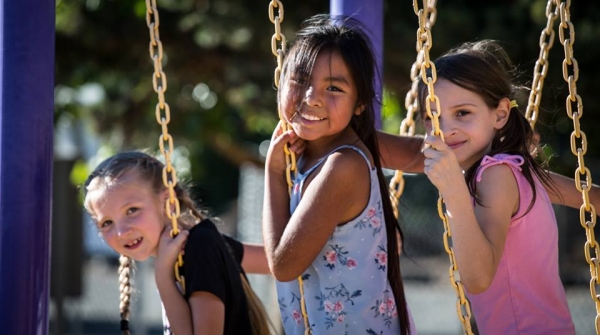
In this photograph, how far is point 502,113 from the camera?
293 centimetres

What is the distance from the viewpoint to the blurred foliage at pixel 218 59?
19.8ft

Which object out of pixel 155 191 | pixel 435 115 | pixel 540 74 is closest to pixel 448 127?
pixel 435 115

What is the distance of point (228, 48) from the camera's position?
7.78 metres

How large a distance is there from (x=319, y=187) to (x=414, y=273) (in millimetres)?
9014

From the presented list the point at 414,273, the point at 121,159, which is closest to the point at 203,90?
the point at 414,273

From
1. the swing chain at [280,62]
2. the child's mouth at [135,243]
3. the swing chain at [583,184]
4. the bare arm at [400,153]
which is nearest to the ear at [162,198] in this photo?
the child's mouth at [135,243]

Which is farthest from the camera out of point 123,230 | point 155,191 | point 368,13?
point 368,13

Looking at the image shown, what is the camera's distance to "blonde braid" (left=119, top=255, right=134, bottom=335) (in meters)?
3.31

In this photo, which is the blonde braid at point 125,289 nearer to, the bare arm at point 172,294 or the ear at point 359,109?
the bare arm at point 172,294

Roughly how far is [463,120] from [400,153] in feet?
1.74

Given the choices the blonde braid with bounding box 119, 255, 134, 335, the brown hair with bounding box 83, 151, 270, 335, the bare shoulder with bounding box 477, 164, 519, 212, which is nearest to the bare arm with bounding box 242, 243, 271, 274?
the brown hair with bounding box 83, 151, 270, 335

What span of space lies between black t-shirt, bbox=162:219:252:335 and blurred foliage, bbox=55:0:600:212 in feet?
6.02

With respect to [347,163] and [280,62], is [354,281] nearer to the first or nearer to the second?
[347,163]

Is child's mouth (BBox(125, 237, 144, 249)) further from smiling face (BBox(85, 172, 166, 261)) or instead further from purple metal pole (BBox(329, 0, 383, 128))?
purple metal pole (BBox(329, 0, 383, 128))
